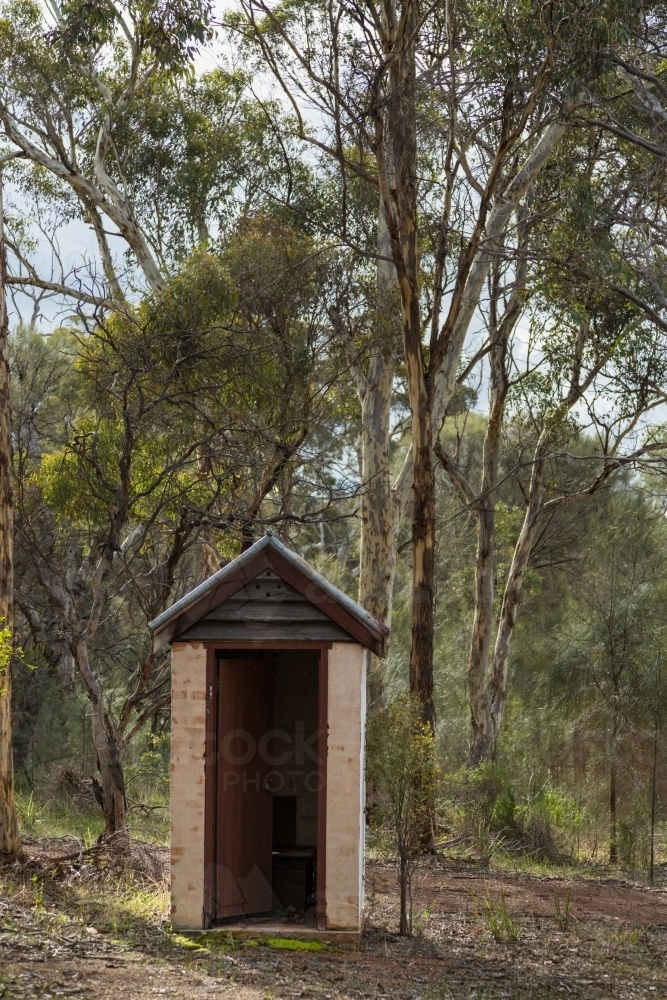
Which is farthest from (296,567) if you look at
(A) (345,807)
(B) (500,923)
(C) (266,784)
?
(B) (500,923)

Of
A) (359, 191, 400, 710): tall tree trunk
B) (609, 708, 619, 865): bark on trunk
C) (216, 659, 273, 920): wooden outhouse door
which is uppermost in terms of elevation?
(359, 191, 400, 710): tall tree trunk

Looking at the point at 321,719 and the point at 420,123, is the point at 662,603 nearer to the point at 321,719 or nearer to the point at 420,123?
the point at 420,123

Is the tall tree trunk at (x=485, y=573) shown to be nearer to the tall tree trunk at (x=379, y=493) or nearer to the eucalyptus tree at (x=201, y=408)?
the tall tree trunk at (x=379, y=493)

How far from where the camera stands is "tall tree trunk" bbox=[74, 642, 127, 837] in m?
9.68

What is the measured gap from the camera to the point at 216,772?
308 inches

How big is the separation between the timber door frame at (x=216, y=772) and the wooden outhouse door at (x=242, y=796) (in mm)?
128

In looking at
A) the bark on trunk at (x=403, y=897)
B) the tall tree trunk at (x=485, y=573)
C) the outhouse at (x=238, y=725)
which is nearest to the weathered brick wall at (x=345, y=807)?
the outhouse at (x=238, y=725)

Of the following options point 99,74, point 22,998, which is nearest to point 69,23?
point 99,74

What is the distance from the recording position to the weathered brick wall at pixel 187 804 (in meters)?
7.63

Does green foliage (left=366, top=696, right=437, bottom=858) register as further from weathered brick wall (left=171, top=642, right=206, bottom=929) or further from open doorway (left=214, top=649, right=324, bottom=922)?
weathered brick wall (left=171, top=642, right=206, bottom=929)

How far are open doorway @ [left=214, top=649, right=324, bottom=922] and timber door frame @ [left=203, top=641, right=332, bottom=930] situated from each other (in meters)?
0.06

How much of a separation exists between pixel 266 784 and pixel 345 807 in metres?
1.43

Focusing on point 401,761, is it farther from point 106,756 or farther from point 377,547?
point 377,547

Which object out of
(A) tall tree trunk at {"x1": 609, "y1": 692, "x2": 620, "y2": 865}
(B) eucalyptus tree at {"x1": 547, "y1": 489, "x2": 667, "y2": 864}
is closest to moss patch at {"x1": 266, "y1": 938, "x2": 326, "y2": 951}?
(B) eucalyptus tree at {"x1": 547, "y1": 489, "x2": 667, "y2": 864}
